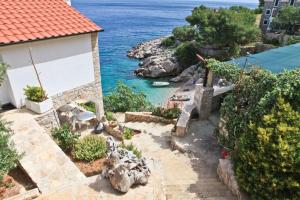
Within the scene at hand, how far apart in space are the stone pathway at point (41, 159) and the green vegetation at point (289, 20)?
42.7 meters

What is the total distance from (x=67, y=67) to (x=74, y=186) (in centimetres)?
678

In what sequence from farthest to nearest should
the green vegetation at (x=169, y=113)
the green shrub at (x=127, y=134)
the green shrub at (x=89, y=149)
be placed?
the green vegetation at (x=169, y=113) → the green shrub at (x=127, y=134) → the green shrub at (x=89, y=149)

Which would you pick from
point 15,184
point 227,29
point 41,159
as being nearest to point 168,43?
point 227,29

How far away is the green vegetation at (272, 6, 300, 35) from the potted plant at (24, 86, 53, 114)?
41.7 metres

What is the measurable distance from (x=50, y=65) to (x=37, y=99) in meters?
1.82

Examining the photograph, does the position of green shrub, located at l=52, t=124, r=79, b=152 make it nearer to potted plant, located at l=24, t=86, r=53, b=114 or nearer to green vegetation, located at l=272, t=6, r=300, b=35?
potted plant, located at l=24, t=86, r=53, b=114

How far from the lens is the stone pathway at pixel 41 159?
23.2ft

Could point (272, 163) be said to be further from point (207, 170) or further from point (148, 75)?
point (148, 75)

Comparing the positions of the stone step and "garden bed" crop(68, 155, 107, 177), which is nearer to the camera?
the stone step

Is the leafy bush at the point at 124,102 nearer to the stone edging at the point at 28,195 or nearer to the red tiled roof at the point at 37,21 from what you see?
the red tiled roof at the point at 37,21

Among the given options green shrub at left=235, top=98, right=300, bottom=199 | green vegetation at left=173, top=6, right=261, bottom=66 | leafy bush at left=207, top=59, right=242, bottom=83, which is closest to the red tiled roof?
leafy bush at left=207, top=59, right=242, bottom=83

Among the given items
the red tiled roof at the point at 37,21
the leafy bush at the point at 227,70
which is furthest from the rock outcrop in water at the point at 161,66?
the leafy bush at the point at 227,70

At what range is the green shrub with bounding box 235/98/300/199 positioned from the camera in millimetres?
6125

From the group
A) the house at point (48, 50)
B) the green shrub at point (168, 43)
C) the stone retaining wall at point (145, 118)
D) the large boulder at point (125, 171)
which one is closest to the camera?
the large boulder at point (125, 171)
